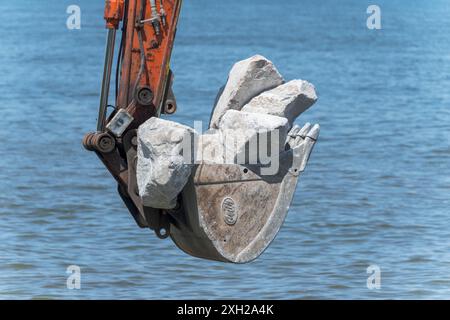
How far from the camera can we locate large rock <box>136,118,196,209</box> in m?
10.7

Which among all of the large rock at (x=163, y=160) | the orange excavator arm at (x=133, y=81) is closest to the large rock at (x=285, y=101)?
the orange excavator arm at (x=133, y=81)

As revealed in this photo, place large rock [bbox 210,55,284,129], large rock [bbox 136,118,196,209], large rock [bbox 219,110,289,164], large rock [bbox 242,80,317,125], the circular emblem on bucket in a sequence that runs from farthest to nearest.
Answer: large rock [bbox 210,55,284,129] < large rock [bbox 242,80,317,125] < the circular emblem on bucket < large rock [bbox 219,110,289,164] < large rock [bbox 136,118,196,209]

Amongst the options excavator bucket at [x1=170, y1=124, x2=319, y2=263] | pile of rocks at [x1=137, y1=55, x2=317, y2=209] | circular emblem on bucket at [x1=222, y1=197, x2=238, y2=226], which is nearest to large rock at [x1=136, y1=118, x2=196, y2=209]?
pile of rocks at [x1=137, y1=55, x2=317, y2=209]

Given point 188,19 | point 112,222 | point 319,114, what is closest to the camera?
point 112,222

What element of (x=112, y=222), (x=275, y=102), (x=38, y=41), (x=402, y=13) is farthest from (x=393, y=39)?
(x=275, y=102)

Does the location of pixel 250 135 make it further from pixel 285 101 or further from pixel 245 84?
pixel 245 84

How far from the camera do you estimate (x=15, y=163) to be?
2003 cm

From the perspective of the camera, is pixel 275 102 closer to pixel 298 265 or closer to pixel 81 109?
pixel 298 265

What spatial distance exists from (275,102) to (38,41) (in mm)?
29512

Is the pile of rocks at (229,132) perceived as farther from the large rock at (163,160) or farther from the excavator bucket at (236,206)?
the excavator bucket at (236,206)

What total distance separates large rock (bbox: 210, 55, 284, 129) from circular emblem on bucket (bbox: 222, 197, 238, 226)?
76 centimetres

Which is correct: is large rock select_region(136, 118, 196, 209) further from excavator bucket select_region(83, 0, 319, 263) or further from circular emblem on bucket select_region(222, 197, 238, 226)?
circular emblem on bucket select_region(222, 197, 238, 226)

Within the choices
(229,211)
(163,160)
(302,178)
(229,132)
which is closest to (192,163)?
(163,160)

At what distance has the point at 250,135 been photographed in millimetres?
10977
